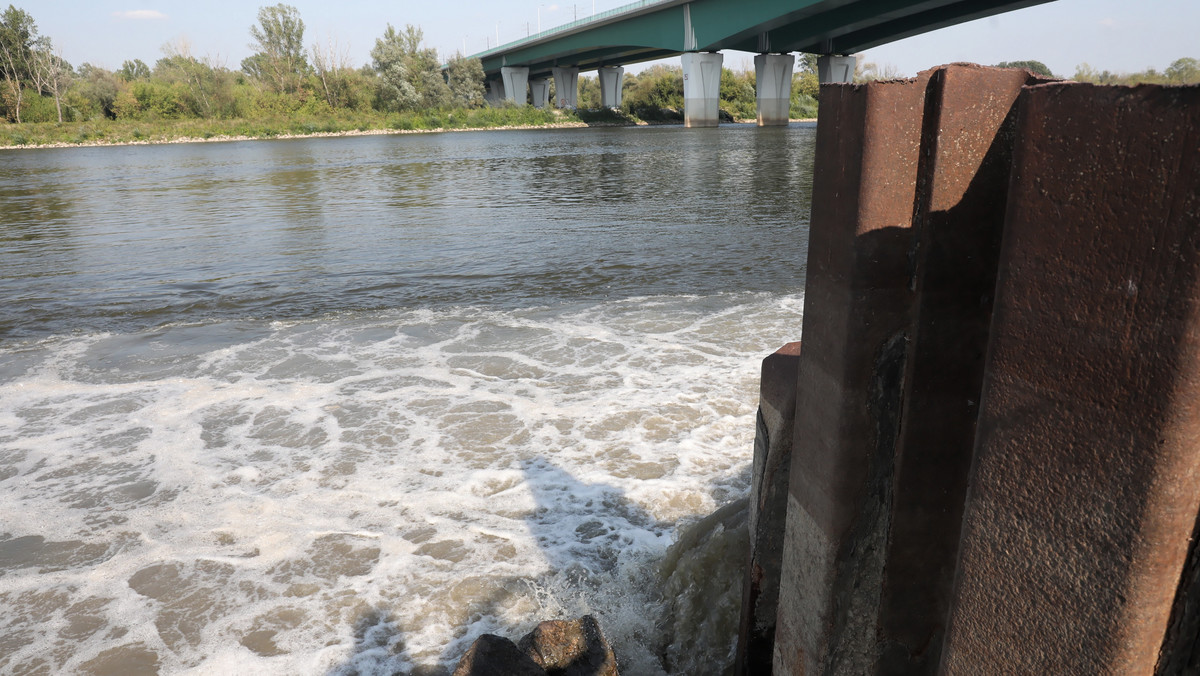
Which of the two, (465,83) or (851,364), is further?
(465,83)

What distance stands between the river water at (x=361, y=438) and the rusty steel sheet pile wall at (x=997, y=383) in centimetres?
145

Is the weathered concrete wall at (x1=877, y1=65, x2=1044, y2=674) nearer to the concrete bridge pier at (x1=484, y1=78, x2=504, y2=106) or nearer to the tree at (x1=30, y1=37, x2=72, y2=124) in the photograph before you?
the tree at (x1=30, y1=37, x2=72, y2=124)

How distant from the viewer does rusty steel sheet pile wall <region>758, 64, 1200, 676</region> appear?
131 cm

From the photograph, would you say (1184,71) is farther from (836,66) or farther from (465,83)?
(465,83)

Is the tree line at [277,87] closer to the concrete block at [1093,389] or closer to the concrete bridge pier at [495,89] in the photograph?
the concrete bridge pier at [495,89]

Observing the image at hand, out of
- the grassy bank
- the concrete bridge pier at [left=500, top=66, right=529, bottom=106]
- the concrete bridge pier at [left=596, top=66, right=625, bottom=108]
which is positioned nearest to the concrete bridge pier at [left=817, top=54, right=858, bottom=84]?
the grassy bank

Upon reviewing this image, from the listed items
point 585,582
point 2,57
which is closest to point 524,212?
point 585,582

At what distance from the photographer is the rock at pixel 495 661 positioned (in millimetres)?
2627

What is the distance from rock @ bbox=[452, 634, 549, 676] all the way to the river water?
76 cm

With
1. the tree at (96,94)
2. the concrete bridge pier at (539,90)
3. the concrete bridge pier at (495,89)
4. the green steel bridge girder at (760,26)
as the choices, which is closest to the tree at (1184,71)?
the green steel bridge girder at (760,26)

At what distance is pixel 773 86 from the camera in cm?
6359

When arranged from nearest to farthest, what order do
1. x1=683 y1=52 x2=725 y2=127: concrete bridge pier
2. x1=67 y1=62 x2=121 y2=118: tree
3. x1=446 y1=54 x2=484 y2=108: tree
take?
x1=683 y1=52 x2=725 y2=127: concrete bridge pier, x1=67 y1=62 x2=121 y2=118: tree, x1=446 y1=54 x2=484 y2=108: tree

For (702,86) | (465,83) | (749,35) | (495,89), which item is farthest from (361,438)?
(495,89)

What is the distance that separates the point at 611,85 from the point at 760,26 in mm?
41754
